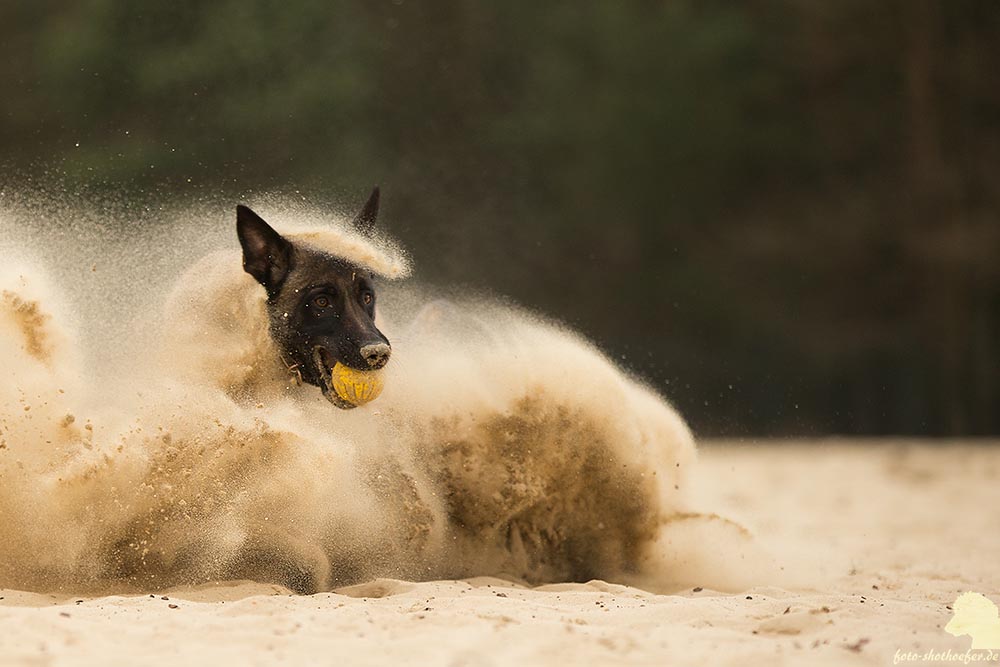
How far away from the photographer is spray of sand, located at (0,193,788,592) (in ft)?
18.2

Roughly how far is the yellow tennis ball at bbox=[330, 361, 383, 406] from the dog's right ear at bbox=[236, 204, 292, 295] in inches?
22.5

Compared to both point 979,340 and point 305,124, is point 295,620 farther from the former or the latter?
point 979,340

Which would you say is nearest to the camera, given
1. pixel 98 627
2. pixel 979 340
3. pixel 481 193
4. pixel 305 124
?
pixel 98 627

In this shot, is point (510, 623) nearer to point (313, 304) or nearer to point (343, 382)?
point (343, 382)

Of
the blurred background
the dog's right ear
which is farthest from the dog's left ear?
the blurred background

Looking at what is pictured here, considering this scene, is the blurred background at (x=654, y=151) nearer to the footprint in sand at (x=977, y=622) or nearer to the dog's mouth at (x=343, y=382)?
the dog's mouth at (x=343, y=382)

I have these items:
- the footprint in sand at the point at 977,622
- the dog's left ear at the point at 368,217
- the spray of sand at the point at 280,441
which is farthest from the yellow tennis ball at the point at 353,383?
the footprint in sand at the point at 977,622

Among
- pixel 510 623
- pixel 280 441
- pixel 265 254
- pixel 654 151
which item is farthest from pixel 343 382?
pixel 654 151

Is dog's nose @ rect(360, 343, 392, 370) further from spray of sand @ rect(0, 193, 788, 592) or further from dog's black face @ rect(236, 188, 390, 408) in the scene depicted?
spray of sand @ rect(0, 193, 788, 592)

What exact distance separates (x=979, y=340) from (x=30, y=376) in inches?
744

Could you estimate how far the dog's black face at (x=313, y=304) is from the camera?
19.4 ft

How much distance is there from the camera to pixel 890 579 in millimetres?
6562

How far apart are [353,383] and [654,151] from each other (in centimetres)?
1916

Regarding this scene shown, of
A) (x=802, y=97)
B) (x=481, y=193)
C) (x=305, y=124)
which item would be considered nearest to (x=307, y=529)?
(x=305, y=124)
